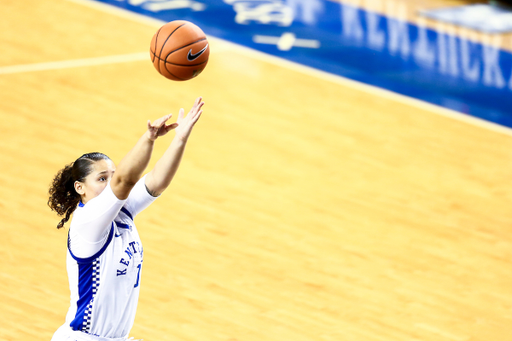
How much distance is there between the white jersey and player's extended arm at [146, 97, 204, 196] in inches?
10.3

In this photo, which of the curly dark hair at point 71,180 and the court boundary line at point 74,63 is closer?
the curly dark hair at point 71,180

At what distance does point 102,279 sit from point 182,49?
5.76ft

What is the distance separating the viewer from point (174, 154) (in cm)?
394

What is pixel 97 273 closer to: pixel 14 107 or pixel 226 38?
pixel 14 107

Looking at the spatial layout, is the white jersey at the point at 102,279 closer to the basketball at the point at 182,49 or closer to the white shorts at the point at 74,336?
the white shorts at the point at 74,336

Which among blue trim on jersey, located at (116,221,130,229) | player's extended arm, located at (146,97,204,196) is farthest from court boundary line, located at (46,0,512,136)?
blue trim on jersey, located at (116,221,130,229)

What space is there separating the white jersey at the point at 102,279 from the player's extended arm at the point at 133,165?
0.21 meters

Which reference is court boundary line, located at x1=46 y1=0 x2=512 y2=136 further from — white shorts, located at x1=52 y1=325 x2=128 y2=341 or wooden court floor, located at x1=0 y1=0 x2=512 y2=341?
white shorts, located at x1=52 y1=325 x2=128 y2=341

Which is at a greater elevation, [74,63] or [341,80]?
[74,63]

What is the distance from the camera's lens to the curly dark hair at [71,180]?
413 centimetres

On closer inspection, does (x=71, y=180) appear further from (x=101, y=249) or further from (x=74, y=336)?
(x=74, y=336)

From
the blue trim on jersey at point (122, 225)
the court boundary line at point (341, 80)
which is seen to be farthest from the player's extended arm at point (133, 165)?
the court boundary line at point (341, 80)

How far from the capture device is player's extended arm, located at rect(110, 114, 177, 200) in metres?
3.70

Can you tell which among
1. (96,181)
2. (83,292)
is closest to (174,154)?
(96,181)
